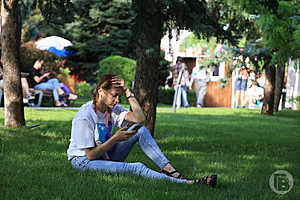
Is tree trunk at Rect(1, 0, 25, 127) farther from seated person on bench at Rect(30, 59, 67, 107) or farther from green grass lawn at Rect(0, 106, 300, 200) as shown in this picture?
seated person on bench at Rect(30, 59, 67, 107)

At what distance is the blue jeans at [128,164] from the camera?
15.8ft

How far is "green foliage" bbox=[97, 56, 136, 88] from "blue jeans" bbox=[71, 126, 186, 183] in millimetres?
17914

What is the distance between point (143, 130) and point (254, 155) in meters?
2.82

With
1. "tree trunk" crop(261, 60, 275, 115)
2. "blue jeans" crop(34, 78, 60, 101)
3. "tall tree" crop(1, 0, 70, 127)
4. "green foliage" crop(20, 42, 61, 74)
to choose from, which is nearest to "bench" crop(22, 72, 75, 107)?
"blue jeans" crop(34, 78, 60, 101)

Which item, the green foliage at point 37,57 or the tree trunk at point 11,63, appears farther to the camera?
the green foliage at point 37,57

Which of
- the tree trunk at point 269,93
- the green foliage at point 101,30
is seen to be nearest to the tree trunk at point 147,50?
the tree trunk at point 269,93

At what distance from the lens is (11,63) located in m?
8.66

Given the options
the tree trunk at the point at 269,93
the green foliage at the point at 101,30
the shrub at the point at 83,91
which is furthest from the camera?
the green foliage at the point at 101,30

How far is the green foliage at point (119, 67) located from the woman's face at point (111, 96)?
18.2 meters

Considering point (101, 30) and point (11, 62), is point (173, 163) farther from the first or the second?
point (101, 30)

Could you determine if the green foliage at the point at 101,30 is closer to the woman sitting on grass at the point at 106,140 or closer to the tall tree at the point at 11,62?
the tall tree at the point at 11,62

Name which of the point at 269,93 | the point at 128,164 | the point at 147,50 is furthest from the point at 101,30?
the point at 128,164

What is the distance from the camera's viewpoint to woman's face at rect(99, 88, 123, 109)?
490 centimetres

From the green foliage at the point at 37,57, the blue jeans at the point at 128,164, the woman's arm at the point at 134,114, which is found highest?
the green foliage at the point at 37,57
